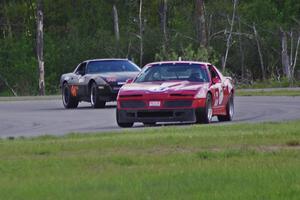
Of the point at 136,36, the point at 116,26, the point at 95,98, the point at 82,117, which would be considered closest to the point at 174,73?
the point at 82,117

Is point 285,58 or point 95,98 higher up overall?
point 95,98

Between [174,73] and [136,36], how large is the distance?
47.3m

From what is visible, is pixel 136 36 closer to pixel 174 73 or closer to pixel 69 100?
pixel 69 100

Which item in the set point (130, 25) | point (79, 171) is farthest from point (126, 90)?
point (130, 25)

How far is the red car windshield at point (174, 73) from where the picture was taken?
23453 mm

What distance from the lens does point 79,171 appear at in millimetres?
13250

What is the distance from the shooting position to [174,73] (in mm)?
23578

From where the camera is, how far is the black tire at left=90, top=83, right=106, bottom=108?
32.2m

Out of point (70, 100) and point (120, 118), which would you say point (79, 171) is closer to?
point (120, 118)

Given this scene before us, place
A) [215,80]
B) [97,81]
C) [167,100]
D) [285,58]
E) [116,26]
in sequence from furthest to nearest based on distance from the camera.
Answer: [116,26], [285,58], [97,81], [215,80], [167,100]

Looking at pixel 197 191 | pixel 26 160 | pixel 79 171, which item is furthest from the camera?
pixel 26 160

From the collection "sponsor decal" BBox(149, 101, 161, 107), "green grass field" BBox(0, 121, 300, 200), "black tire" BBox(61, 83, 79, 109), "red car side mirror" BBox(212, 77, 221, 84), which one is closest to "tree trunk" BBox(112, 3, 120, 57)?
"black tire" BBox(61, 83, 79, 109)

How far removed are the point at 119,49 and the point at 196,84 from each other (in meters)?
46.8

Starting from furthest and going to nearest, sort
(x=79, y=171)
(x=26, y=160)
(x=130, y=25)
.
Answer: (x=130, y=25) → (x=26, y=160) → (x=79, y=171)
